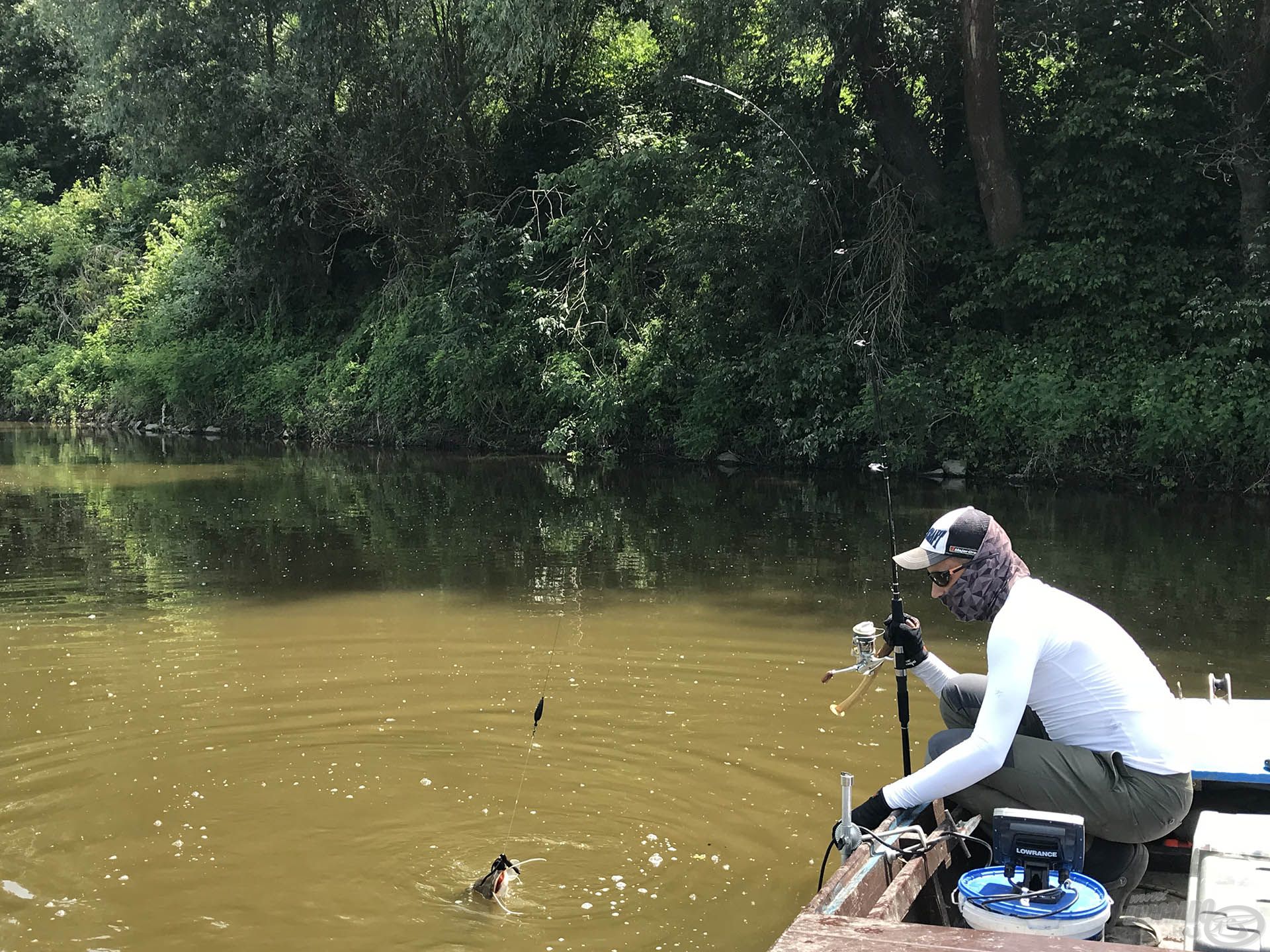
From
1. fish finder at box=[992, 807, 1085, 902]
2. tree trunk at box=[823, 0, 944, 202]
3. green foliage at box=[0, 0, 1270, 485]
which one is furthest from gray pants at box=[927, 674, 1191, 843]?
tree trunk at box=[823, 0, 944, 202]

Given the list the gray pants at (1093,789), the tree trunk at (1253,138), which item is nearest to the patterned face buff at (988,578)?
the gray pants at (1093,789)

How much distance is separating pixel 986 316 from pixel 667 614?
11.9 m

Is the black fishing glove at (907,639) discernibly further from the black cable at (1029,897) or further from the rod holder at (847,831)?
the black cable at (1029,897)

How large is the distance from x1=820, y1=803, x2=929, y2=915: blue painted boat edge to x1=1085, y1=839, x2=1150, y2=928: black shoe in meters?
0.53

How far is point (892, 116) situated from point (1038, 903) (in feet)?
59.0

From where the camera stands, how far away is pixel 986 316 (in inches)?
782

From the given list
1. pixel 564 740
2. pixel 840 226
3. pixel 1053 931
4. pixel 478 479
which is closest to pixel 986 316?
pixel 840 226

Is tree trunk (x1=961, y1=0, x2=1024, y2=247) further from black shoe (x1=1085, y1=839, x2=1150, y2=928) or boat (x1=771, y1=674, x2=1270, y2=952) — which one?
black shoe (x1=1085, y1=839, x2=1150, y2=928)

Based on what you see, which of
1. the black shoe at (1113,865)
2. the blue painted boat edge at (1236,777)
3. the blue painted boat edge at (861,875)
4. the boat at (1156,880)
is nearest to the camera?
the boat at (1156,880)

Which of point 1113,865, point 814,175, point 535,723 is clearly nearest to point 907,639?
point 1113,865

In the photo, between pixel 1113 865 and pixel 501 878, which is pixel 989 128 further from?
pixel 1113 865

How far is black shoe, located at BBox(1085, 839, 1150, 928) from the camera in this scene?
13.1ft

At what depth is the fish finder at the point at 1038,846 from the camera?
11.3 ft

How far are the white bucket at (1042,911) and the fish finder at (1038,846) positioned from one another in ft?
0.09
